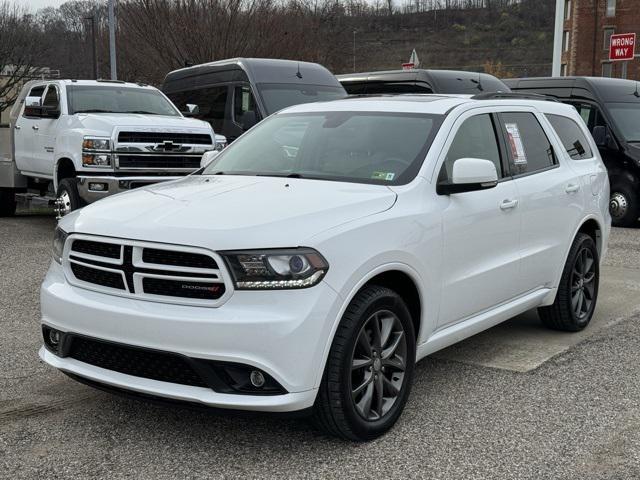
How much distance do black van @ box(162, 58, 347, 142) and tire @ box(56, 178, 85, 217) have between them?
2.52 metres

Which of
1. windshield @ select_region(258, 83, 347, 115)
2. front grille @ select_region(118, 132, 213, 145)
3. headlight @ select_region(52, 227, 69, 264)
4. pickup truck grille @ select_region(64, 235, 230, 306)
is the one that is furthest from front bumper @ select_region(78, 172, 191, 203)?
pickup truck grille @ select_region(64, 235, 230, 306)

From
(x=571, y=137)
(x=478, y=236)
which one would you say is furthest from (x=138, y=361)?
(x=571, y=137)

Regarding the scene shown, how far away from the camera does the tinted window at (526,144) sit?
5.30 metres

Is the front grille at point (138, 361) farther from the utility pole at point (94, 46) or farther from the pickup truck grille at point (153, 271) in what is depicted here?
the utility pole at point (94, 46)

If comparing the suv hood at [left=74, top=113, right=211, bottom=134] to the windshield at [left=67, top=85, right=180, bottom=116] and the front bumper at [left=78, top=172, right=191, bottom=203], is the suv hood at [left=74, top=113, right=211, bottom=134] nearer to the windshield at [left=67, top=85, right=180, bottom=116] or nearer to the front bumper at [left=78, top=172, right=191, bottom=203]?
the windshield at [left=67, top=85, right=180, bottom=116]

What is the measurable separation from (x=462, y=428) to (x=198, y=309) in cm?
155

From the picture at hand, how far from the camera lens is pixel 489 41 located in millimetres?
120562

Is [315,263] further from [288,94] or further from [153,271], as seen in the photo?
[288,94]

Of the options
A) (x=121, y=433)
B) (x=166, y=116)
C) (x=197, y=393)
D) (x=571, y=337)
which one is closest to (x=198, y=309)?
(x=197, y=393)

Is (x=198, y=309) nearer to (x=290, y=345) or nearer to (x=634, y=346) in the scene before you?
(x=290, y=345)

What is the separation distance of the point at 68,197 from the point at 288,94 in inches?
154

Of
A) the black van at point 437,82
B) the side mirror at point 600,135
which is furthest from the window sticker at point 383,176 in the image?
the black van at point 437,82

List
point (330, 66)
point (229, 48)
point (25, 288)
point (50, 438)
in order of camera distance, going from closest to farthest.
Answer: point (50, 438)
point (25, 288)
point (229, 48)
point (330, 66)

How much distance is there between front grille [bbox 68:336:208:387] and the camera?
3.52 metres
